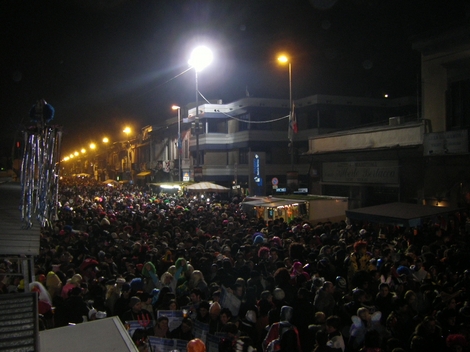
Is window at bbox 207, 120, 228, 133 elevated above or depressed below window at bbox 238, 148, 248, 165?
above

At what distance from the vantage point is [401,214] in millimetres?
13414

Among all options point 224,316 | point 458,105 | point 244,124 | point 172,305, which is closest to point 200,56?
point 458,105

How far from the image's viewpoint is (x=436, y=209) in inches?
546

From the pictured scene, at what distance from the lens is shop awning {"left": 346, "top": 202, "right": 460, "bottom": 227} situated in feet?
42.3

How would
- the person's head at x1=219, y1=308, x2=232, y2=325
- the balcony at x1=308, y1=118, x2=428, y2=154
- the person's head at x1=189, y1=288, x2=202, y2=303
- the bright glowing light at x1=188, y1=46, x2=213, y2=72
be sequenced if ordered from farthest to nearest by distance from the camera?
the bright glowing light at x1=188, y1=46, x2=213, y2=72, the balcony at x1=308, y1=118, x2=428, y2=154, the person's head at x1=189, y1=288, x2=202, y2=303, the person's head at x1=219, y1=308, x2=232, y2=325

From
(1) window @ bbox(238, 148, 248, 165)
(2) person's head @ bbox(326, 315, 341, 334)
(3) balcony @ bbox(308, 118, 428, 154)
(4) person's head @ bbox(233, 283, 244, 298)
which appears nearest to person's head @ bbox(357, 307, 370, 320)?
(2) person's head @ bbox(326, 315, 341, 334)

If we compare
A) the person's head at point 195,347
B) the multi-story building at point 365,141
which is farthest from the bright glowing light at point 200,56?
the person's head at point 195,347

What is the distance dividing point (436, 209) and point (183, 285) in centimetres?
985

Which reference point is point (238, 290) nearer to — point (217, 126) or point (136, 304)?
point (136, 304)

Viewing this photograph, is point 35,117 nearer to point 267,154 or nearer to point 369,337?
point 369,337

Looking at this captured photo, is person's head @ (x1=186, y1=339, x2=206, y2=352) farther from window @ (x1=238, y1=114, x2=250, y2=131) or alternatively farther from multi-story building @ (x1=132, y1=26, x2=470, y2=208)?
window @ (x1=238, y1=114, x2=250, y2=131)

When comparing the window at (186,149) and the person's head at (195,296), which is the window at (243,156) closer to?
the window at (186,149)

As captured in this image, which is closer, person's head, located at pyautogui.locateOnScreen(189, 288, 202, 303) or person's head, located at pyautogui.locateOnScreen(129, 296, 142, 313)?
person's head, located at pyautogui.locateOnScreen(129, 296, 142, 313)

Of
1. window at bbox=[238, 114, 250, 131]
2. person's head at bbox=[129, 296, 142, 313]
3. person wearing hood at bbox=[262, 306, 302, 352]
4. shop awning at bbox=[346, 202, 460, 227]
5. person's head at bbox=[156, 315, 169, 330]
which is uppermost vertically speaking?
window at bbox=[238, 114, 250, 131]
